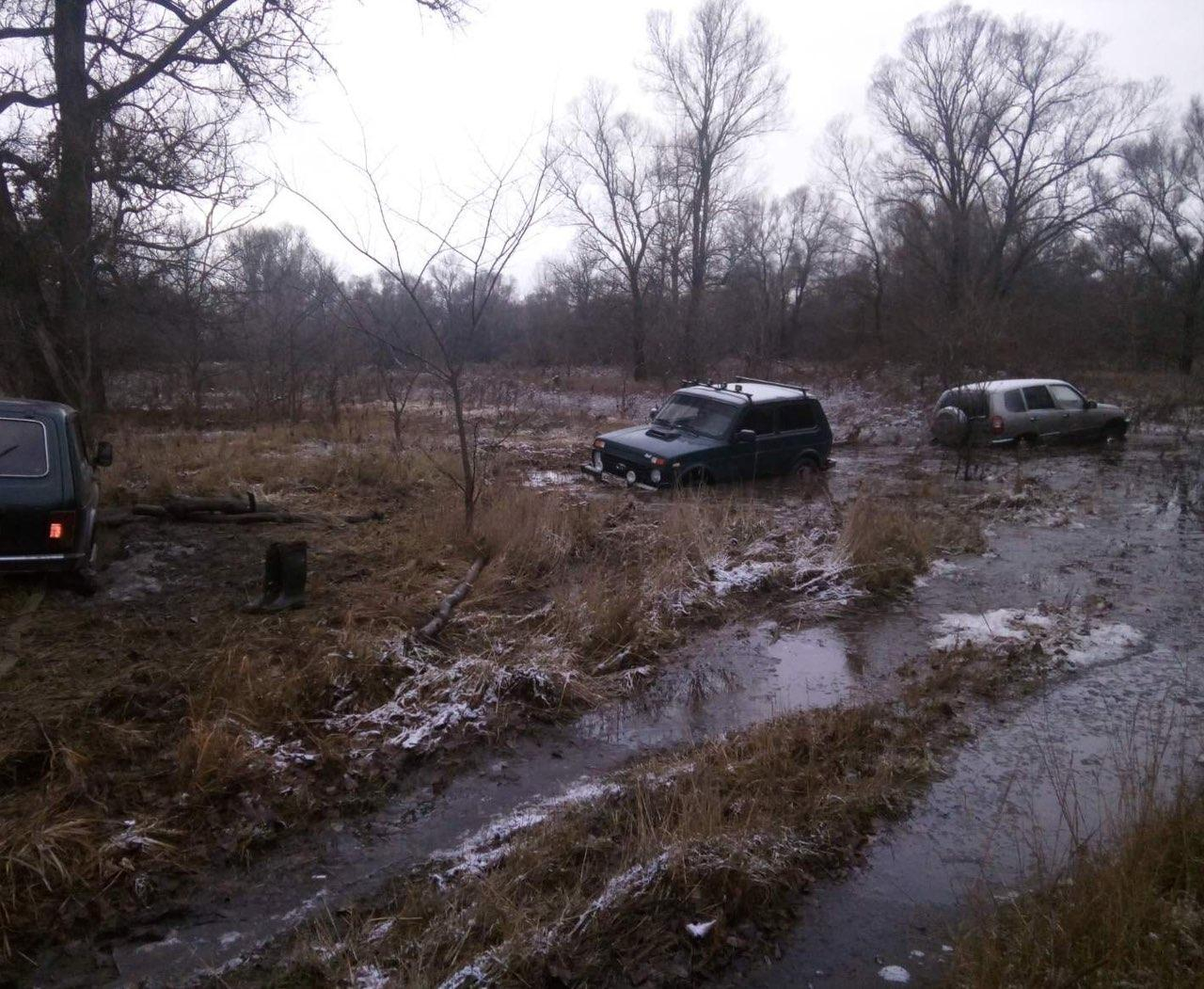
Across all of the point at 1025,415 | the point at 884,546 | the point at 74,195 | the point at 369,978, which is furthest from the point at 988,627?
the point at 1025,415

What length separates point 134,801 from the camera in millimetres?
4055

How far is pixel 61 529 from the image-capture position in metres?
5.95

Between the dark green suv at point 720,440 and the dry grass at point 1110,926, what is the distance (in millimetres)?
8151

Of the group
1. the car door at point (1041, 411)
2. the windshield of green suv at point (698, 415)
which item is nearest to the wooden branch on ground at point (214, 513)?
the windshield of green suv at point (698, 415)

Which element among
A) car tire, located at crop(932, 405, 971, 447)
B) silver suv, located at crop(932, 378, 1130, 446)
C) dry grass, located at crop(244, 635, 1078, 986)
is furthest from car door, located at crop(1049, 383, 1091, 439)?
dry grass, located at crop(244, 635, 1078, 986)

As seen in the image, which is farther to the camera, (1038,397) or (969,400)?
(1038,397)

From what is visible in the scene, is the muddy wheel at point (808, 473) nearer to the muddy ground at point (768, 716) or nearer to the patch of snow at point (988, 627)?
the muddy ground at point (768, 716)

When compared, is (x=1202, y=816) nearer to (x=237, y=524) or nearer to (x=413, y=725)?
(x=413, y=725)

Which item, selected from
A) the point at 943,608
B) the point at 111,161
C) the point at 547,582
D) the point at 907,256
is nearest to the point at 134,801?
the point at 547,582

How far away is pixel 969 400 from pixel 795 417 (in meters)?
4.44


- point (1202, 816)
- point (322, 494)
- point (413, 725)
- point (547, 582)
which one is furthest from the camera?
point (322, 494)

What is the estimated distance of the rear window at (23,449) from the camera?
5.91m

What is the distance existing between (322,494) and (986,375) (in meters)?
14.4

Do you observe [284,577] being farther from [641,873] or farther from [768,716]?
[641,873]
